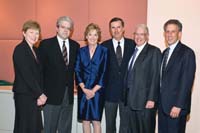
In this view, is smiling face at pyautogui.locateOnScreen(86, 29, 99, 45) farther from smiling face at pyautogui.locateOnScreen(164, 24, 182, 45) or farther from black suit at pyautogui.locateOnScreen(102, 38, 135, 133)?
smiling face at pyautogui.locateOnScreen(164, 24, 182, 45)

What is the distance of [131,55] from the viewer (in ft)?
11.8

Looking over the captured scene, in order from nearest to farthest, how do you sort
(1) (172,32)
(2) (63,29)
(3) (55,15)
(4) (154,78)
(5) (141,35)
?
(1) (172,32) < (4) (154,78) < (5) (141,35) < (2) (63,29) < (3) (55,15)

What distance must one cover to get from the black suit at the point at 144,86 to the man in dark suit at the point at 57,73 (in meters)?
0.72

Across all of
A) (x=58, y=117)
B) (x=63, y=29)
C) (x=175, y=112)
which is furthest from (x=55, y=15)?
(x=175, y=112)

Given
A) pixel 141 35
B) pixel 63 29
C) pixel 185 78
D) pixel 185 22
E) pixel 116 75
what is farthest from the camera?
pixel 185 22

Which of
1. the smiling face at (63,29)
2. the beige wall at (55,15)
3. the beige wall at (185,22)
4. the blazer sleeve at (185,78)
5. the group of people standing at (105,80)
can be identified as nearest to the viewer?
the blazer sleeve at (185,78)

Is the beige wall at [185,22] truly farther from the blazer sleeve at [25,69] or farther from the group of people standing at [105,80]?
the blazer sleeve at [25,69]

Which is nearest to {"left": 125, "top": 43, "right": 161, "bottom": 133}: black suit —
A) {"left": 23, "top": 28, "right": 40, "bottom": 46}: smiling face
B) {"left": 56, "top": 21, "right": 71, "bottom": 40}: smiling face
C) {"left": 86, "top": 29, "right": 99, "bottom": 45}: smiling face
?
{"left": 86, "top": 29, "right": 99, "bottom": 45}: smiling face

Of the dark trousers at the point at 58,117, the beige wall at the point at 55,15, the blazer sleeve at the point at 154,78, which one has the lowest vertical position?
the dark trousers at the point at 58,117

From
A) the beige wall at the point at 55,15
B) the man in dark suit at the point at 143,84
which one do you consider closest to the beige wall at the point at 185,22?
the beige wall at the point at 55,15

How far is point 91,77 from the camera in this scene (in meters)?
3.51

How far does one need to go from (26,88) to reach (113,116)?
3.51 feet

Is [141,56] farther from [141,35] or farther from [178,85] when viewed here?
[178,85]

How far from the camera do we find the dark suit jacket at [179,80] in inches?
118
